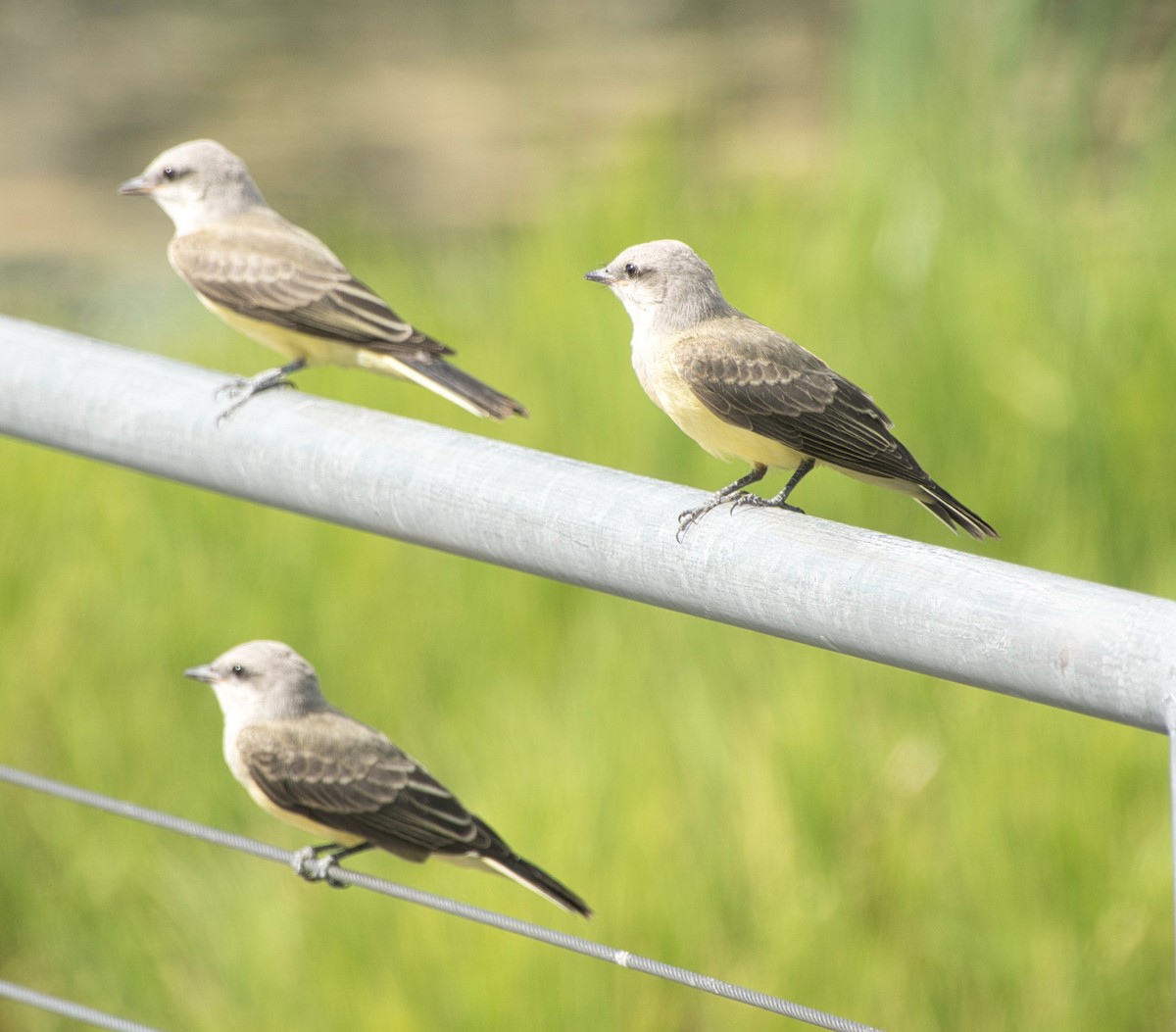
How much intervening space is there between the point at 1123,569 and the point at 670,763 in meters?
1.51

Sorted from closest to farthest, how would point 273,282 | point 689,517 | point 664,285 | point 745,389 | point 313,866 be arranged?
point 689,517 < point 313,866 < point 745,389 < point 664,285 < point 273,282

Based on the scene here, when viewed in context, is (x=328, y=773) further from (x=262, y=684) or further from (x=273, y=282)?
(x=273, y=282)

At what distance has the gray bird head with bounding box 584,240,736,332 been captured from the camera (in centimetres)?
276

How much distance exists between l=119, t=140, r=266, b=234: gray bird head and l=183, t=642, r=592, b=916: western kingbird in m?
1.49

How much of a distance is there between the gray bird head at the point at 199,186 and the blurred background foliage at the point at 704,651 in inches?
56.5

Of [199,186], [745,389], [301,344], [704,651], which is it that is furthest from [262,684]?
[704,651]

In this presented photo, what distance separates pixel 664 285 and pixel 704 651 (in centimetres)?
218

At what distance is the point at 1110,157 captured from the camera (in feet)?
23.6

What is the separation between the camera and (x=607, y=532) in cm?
166

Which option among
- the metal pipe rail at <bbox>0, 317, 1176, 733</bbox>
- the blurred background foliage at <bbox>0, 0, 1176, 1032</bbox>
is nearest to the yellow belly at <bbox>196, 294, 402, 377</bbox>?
the blurred background foliage at <bbox>0, 0, 1176, 1032</bbox>

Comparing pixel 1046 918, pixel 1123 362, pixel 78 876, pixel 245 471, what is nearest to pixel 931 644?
pixel 245 471

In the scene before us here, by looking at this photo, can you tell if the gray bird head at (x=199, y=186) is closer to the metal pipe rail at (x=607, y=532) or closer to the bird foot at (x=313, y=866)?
the metal pipe rail at (x=607, y=532)

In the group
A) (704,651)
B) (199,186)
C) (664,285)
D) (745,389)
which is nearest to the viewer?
(745,389)

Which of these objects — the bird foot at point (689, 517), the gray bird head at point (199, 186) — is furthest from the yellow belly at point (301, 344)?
the bird foot at point (689, 517)
